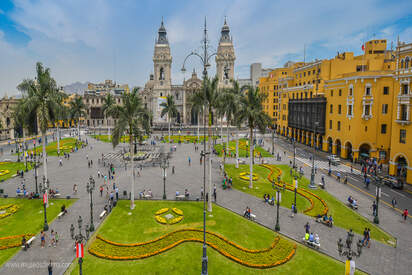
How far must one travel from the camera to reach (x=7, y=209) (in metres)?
24.4

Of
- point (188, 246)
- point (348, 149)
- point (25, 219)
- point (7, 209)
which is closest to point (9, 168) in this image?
point (7, 209)

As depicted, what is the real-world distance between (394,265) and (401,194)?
17.1 meters

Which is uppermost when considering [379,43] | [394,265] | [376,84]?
[379,43]

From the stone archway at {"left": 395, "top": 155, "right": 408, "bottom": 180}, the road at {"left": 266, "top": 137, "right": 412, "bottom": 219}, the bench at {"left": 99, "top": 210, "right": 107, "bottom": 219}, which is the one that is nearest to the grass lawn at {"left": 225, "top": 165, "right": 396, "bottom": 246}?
the road at {"left": 266, "top": 137, "right": 412, "bottom": 219}

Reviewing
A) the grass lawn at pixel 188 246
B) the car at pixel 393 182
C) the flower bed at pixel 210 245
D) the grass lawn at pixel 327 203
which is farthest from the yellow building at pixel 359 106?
the flower bed at pixel 210 245

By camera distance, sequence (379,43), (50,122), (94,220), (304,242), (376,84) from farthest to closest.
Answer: (379,43) → (376,84) → (50,122) → (94,220) → (304,242)

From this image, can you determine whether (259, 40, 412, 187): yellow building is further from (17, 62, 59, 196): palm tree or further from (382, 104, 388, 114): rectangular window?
(17, 62, 59, 196): palm tree

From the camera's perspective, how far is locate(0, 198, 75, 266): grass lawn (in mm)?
19831

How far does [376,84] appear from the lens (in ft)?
138

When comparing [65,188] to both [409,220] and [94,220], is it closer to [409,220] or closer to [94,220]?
[94,220]

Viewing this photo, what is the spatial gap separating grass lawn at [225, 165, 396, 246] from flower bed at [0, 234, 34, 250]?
21.8m

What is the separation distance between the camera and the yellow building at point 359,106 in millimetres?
34781

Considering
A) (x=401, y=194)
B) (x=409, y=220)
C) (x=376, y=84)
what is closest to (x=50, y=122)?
(x=409, y=220)

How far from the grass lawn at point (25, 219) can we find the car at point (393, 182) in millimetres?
38134
